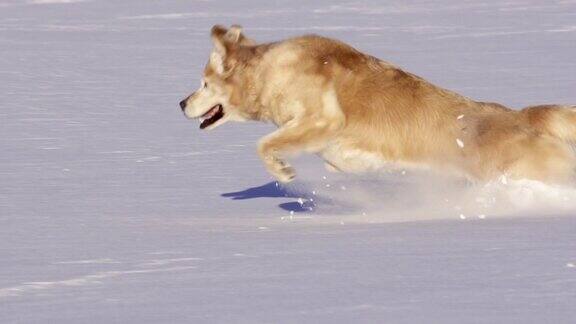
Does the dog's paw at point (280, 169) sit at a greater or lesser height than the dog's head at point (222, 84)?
lesser

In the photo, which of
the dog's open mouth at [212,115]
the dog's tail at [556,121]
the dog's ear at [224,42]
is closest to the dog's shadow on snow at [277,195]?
the dog's open mouth at [212,115]

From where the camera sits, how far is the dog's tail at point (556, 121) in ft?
25.4

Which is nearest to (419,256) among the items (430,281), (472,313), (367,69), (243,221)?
(430,281)

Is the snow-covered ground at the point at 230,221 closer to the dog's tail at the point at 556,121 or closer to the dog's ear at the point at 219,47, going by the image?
the dog's tail at the point at 556,121

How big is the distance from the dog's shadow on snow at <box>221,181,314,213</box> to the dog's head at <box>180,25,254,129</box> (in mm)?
542

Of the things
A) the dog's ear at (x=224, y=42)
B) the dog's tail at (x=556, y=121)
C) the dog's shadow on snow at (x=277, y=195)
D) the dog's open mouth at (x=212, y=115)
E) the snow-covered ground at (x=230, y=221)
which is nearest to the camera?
the snow-covered ground at (x=230, y=221)

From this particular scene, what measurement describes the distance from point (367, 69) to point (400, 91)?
0.86 ft

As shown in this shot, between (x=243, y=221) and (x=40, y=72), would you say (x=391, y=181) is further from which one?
(x=40, y=72)

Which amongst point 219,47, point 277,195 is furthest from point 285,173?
point 219,47

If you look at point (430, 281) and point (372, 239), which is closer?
point (430, 281)

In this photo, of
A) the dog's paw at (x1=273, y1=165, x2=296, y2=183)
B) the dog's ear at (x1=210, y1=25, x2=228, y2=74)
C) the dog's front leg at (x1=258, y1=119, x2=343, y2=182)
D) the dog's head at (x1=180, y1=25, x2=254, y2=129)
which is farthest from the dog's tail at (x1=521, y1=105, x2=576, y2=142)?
the dog's ear at (x1=210, y1=25, x2=228, y2=74)

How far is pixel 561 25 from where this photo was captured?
842 inches

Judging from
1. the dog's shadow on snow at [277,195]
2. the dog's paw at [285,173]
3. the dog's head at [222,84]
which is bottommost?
the dog's shadow on snow at [277,195]

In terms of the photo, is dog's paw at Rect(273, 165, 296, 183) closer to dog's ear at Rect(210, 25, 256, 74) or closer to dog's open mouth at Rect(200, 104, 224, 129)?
dog's open mouth at Rect(200, 104, 224, 129)
